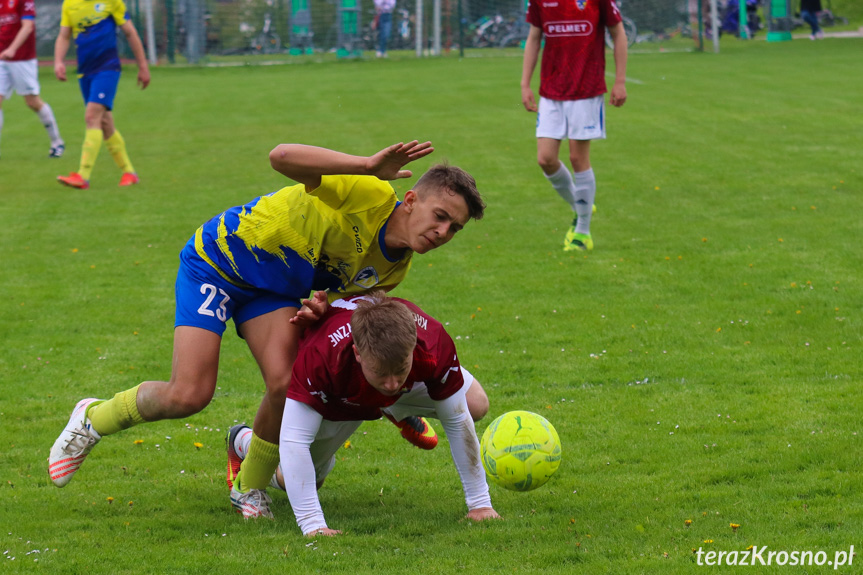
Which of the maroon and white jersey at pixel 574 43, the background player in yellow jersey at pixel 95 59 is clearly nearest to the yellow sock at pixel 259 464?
the maroon and white jersey at pixel 574 43

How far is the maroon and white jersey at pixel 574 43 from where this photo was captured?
9586 mm

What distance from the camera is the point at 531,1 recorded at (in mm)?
9727

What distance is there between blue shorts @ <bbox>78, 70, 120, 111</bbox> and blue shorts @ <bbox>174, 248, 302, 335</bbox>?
8.97m

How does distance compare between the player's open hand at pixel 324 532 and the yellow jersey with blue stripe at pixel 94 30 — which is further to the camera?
the yellow jersey with blue stripe at pixel 94 30

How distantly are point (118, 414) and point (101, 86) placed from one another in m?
9.19

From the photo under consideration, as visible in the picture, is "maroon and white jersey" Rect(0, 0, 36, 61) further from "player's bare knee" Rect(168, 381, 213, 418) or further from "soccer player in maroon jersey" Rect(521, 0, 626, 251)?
"player's bare knee" Rect(168, 381, 213, 418)

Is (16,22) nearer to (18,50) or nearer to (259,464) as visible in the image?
(18,50)

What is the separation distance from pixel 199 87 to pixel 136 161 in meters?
11.6

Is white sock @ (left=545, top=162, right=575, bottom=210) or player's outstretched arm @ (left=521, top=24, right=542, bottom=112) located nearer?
white sock @ (left=545, top=162, right=575, bottom=210)

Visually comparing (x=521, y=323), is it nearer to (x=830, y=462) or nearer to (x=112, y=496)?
(x=830, y=462)

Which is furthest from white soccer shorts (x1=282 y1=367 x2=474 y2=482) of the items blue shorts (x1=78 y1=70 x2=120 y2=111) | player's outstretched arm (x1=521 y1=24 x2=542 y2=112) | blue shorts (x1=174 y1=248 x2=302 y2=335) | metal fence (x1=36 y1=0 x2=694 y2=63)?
metal fence (x1=36 y1=0 x2=694 y2=63)

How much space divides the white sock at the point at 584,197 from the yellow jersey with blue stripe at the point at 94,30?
676 cm

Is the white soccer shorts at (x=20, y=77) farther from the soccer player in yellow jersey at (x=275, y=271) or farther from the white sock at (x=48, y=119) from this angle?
the soccer player in yellow jersey at (x=275, y=271)

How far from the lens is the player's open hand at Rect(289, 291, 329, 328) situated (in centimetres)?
458
